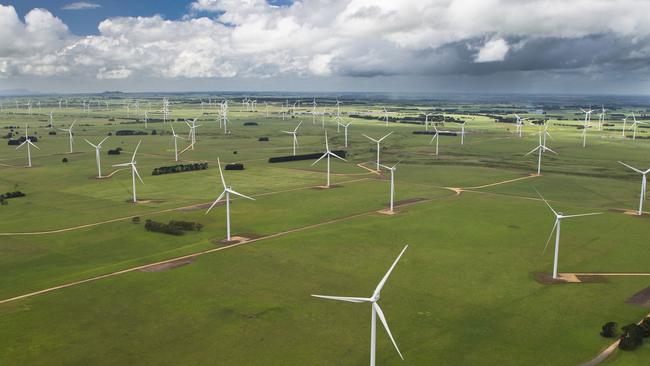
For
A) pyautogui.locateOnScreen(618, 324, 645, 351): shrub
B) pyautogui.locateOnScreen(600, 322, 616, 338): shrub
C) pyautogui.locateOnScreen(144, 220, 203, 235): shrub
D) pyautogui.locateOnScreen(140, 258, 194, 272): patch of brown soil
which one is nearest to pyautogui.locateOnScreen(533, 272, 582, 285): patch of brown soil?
pyautogui.locateOnScreen(600, 322, 616, 338): shrub

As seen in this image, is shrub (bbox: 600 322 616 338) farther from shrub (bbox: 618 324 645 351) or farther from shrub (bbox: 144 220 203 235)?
shrub (bbox: 144 220 203 235)

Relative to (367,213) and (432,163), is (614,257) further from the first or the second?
(432,163)

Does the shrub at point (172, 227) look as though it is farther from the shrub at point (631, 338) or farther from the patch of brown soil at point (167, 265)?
the shrub at point (631, 338)

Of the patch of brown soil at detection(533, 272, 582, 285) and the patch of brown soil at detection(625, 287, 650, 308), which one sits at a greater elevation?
the patch of brown soil at detection(625, 287, 650, 308)

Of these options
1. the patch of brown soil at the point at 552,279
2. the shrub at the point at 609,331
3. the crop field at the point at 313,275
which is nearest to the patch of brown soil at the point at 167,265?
the crop field at the point at 313,275

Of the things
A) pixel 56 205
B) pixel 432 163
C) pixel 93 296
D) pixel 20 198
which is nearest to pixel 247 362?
pixel 93 296

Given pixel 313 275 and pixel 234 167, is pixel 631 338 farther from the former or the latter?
→ pixel 234 167
